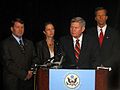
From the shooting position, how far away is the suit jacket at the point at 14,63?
13.8ft

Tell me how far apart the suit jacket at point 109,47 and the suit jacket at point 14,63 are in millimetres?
951

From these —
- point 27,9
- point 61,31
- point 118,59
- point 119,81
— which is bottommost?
point 119,81

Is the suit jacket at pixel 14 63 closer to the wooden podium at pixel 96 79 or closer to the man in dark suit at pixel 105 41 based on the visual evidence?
the wooden podium at pixel 96 79

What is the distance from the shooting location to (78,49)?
13.0 feet

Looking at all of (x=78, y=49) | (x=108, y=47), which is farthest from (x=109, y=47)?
(x=78, y=49)

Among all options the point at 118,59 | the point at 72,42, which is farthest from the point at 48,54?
the point at 118,59

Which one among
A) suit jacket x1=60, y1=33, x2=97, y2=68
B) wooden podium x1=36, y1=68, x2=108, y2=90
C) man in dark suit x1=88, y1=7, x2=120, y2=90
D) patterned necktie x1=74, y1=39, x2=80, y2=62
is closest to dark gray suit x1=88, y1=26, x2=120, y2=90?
man in dark suit x1=88, y1=7, x2=120, y2=90

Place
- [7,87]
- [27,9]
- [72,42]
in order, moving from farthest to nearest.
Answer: [27,9] → [7,87] → [72,42]

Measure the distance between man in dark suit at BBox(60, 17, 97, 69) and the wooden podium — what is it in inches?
17.3

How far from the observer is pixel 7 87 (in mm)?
4285

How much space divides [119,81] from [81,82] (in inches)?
81.0

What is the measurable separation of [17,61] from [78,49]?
33.1 inches

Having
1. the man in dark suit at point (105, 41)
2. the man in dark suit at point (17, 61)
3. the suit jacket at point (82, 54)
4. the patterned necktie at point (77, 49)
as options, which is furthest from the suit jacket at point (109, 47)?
the man in dark suit at point (17, 61)

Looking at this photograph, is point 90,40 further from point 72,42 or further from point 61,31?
point 61,31
